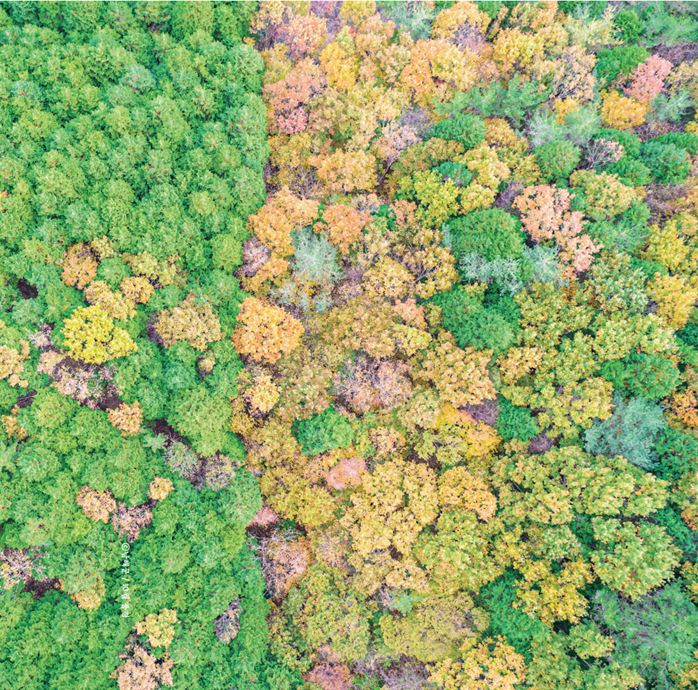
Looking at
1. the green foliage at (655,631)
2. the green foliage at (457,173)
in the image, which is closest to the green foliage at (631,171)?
the green foliage at (457,173)

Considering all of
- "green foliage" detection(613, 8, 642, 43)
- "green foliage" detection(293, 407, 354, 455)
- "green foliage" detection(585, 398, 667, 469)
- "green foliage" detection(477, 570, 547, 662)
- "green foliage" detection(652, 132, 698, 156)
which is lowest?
"green foliage" detection(477, 570, 547, 662)

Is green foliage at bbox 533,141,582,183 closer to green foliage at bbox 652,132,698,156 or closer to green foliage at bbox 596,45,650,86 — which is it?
green foliage at bbox 652,132,698,156

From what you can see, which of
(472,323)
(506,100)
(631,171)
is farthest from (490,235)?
(506,100)

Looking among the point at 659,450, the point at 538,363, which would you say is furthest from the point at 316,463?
the point at 659,450

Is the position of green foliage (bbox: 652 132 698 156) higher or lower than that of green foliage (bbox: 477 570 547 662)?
higher

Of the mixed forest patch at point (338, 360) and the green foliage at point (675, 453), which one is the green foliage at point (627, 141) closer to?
the mixed forest patch at point (338, 360)

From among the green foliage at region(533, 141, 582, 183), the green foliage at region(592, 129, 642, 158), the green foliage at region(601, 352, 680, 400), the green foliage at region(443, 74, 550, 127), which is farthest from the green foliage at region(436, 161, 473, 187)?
the green foliage at region(601, 352, 680, 400)
